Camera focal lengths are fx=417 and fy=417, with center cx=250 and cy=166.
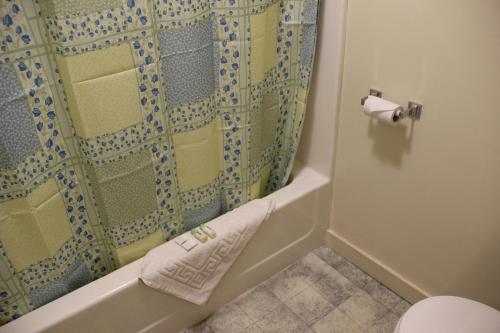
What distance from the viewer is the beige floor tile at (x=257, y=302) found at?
1.90 meters

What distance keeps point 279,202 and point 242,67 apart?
0.65 meters

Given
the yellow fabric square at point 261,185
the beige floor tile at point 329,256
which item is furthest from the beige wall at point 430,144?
the yellow fabric square at point 261,185

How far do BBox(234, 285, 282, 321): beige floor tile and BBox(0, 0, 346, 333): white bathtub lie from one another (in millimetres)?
37

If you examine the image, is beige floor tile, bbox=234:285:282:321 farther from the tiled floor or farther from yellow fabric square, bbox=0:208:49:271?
yellow fabric square, bbox=0:208:49:271

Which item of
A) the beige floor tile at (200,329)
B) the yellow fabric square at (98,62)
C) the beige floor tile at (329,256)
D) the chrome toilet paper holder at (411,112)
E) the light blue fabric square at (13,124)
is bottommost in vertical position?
the beige floor tile at (200,329)

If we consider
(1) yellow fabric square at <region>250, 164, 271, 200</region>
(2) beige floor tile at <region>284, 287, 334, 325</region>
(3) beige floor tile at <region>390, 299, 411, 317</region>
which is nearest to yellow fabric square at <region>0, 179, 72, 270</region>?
(1) yellow fabric square at <region>250, 164, 271, 200</region>

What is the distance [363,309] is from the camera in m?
1.90

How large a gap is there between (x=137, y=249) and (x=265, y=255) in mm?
622

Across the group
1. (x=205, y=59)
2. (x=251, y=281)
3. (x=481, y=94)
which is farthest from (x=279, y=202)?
(x=481, y=94)

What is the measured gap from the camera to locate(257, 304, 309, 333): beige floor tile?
182 centimetres

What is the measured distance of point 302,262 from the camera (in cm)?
216

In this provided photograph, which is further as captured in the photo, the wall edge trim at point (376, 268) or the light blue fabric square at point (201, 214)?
the wall edge trim at point (376, 268)

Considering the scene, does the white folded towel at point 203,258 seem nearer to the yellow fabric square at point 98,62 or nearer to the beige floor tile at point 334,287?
the beige floor tile at point 334,287

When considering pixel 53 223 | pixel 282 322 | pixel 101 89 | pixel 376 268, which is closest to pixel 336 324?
pixel 282 322
